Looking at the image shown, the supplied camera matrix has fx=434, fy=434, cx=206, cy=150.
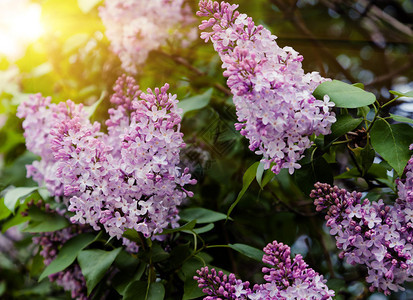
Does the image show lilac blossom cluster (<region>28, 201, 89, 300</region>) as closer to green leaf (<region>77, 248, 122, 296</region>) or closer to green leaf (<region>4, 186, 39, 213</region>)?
green leaf (<region>4, 186, 39, 213</region>)

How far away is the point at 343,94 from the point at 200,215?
2.05 feet

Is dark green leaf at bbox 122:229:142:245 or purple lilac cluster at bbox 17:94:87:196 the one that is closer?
dark green leaf at bbox 122:229:142:245

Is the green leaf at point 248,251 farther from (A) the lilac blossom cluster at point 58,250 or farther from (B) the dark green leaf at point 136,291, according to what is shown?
(A) the lilac blossom cluster at point 58,250

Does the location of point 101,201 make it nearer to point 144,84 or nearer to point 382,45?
point 144,84

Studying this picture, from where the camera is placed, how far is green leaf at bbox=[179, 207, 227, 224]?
1.33 m

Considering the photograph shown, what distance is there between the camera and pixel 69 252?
4.38 ft

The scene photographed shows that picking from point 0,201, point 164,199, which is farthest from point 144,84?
point 164,199

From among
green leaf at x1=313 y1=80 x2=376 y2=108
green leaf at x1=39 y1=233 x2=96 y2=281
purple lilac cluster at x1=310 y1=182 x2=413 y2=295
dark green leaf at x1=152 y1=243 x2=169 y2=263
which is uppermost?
green leaf at x1=313 y1=80 x2=376 y2=108

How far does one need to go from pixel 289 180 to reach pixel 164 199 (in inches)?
27.9

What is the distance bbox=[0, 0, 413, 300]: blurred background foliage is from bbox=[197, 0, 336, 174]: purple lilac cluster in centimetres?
14

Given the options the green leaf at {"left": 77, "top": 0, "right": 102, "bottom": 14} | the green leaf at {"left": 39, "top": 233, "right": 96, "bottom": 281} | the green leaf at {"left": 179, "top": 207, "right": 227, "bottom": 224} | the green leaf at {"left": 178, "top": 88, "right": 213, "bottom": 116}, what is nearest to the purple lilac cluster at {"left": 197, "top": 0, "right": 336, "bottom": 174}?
the green leaf at {"left": 179, "top": 207, "right": 227, "bottom": 224}

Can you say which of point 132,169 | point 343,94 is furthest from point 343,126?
point 132,169

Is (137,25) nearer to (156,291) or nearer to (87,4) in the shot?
(87,4)

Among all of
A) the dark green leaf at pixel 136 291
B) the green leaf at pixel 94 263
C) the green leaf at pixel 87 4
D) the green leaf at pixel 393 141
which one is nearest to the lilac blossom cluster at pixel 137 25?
the green leaf at pixel 87 4
